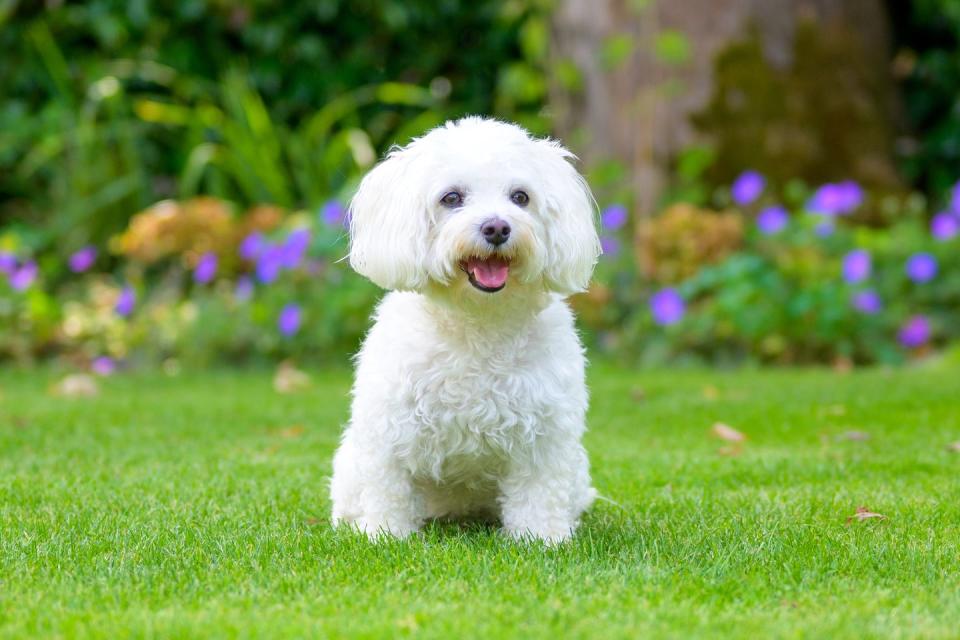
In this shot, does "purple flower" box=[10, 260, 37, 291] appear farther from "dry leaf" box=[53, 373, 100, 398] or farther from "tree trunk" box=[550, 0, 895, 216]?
"tree trunk" box=[550, 0, 895, 216]

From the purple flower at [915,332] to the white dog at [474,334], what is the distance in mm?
4159

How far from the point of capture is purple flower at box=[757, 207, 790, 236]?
7512mm

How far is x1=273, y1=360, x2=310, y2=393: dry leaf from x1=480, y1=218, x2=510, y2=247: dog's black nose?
367cm

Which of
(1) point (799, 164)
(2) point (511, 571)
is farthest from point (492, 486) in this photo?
(1) point (799, 164)

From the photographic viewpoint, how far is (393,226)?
3354 mm

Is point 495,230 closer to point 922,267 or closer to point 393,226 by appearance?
Answer: point 393,226

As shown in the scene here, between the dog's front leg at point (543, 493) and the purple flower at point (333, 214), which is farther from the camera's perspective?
the purple flower at point (333, 214)

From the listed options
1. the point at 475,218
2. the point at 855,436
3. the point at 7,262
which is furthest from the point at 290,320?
the point at 475,218

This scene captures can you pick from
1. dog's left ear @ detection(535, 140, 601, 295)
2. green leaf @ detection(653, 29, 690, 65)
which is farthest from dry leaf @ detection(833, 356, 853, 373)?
dog's left ear @ detection(535, 140, 601, 295)

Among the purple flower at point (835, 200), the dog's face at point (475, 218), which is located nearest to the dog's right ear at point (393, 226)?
the dog's face at point (475, 218)

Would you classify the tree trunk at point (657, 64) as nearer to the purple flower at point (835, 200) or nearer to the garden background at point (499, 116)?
the garden background at point (499, 116)

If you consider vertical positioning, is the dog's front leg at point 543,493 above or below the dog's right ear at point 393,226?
below

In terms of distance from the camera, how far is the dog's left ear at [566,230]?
337 cm

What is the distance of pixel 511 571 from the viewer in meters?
2.99
